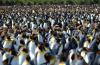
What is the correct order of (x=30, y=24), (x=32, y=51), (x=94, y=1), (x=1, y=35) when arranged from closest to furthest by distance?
1. (x=32, y=51)
2. (x=1, y=35)
3. (x=30, y=24)
4. (x=94, y=1)

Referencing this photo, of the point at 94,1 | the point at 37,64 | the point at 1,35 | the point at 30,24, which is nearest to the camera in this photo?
the point at 37,64

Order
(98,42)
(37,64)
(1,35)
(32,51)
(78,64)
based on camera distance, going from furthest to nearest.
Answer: (1,35), (98,42), (32,51), (37,64), (78,64)

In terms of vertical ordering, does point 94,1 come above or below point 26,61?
below

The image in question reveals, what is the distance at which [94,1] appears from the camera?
66250 millimetres

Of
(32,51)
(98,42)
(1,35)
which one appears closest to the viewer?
(32,51)

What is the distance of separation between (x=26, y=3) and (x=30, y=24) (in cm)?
4441

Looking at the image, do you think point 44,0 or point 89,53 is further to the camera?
Answer: point 44,0

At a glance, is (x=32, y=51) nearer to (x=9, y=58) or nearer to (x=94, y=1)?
(x=9, y=58)

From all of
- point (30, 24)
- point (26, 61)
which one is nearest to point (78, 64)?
point (26, 61)

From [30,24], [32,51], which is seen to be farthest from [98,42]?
[30,24]

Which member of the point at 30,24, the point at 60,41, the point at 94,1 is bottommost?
the point at 94,1

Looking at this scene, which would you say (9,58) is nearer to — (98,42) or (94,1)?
(98,42)

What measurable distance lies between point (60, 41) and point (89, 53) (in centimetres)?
272

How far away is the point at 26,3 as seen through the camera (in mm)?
66688
